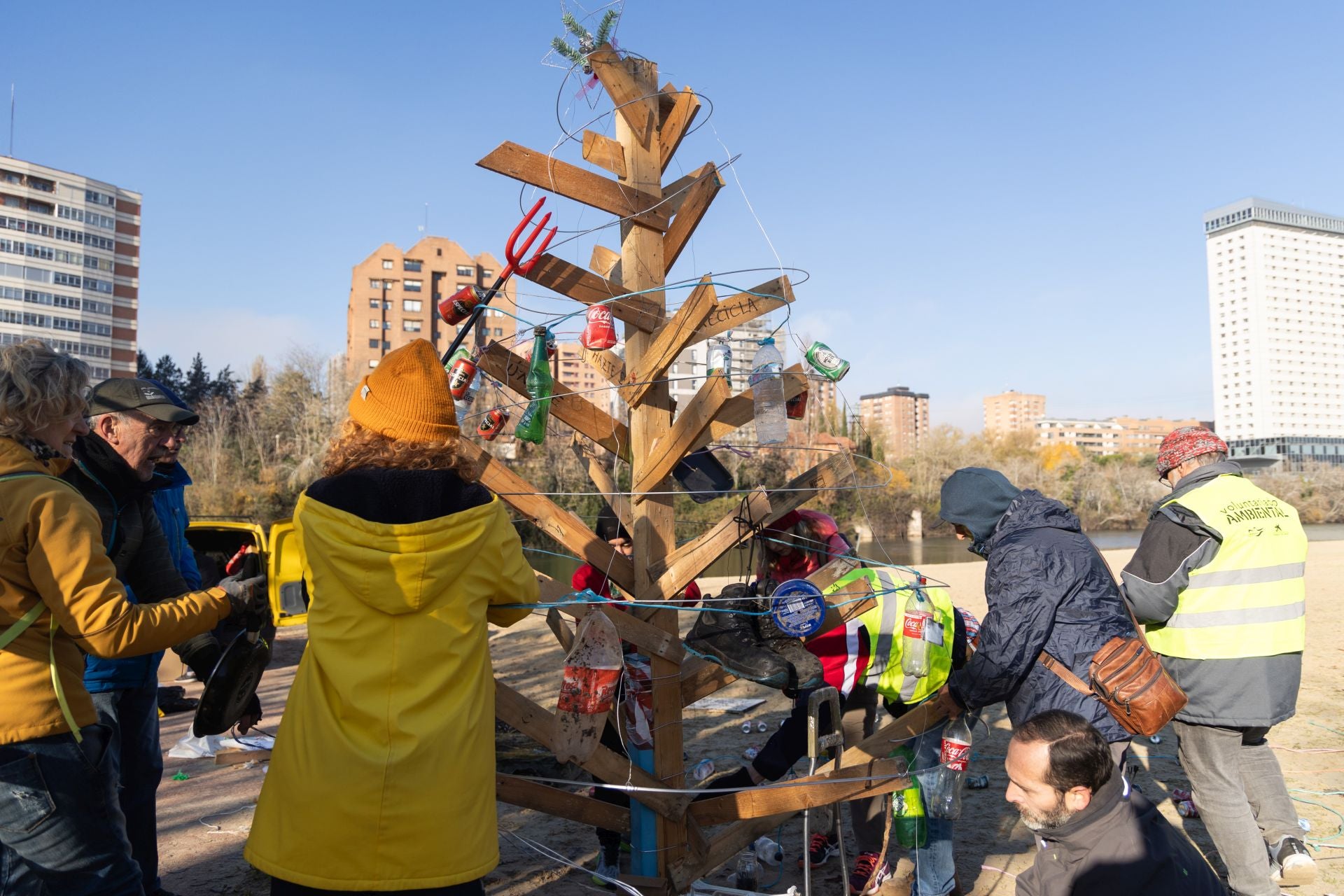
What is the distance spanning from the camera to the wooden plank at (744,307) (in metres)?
3.27

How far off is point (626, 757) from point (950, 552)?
2885 centimetres

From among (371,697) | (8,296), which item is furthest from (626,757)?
(8,296)

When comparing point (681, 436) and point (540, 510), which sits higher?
point (681, 436)

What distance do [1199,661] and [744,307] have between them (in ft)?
7.31

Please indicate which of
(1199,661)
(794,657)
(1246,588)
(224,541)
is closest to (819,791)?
(794,657)

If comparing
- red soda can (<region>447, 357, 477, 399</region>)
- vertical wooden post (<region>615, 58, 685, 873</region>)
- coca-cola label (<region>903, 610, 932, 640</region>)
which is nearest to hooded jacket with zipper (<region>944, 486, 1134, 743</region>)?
coca-cola label (<region>903, 610, 932, 640</region>)

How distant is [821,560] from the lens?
3861 mm

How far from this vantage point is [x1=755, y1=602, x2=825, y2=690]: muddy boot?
118 inches

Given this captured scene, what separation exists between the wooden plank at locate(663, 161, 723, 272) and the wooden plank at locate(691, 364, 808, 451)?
2.07 feet

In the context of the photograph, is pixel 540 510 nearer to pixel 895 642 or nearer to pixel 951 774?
pixel 895 642

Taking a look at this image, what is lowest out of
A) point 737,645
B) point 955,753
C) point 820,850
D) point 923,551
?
point 923,551

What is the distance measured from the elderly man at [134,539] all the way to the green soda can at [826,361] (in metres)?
2.21

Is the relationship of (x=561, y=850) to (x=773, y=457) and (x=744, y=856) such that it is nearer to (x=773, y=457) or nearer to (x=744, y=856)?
(x=744, y=856)

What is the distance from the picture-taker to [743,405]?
10.7ft
